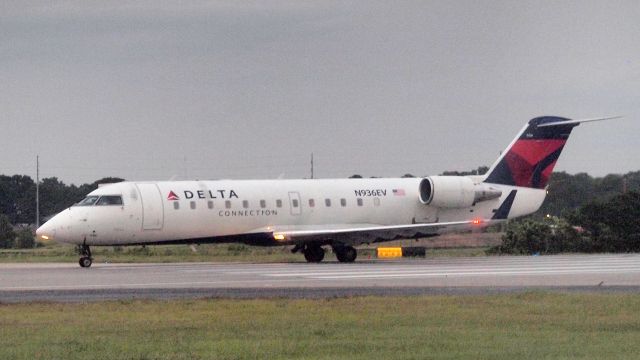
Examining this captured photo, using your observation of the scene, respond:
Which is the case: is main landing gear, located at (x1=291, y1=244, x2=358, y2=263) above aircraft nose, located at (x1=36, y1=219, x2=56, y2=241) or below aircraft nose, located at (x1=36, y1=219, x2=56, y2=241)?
below

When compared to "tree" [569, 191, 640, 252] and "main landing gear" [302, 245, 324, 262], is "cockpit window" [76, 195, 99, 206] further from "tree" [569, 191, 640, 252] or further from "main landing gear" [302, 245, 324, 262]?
"tree" [569, 191, 640, 252]

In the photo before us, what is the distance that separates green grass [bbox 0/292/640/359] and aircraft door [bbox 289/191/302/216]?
894 inches

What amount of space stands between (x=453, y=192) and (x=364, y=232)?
5029 mm

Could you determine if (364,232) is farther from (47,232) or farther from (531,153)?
(47,232)

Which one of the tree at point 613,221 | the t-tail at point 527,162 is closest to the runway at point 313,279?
the t-tail at point 527,162

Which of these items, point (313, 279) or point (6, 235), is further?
point (6, 235)

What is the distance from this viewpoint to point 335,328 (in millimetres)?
18047

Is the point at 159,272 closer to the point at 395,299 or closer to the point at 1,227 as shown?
the point at 395,299

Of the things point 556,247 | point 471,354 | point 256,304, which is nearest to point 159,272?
point 256,304

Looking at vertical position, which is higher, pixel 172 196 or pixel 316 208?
pixel 172 196

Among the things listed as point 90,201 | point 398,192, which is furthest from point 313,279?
point 398,192

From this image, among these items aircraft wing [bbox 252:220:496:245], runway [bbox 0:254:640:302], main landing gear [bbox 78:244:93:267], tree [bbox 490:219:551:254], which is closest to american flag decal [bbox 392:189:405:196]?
aircraft wing [bbox 252:220:496:245]

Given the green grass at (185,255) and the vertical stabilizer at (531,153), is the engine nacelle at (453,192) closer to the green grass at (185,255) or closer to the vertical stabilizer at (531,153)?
the vertical stabilizer at (531,153)

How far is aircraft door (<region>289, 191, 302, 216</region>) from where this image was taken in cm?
4638
